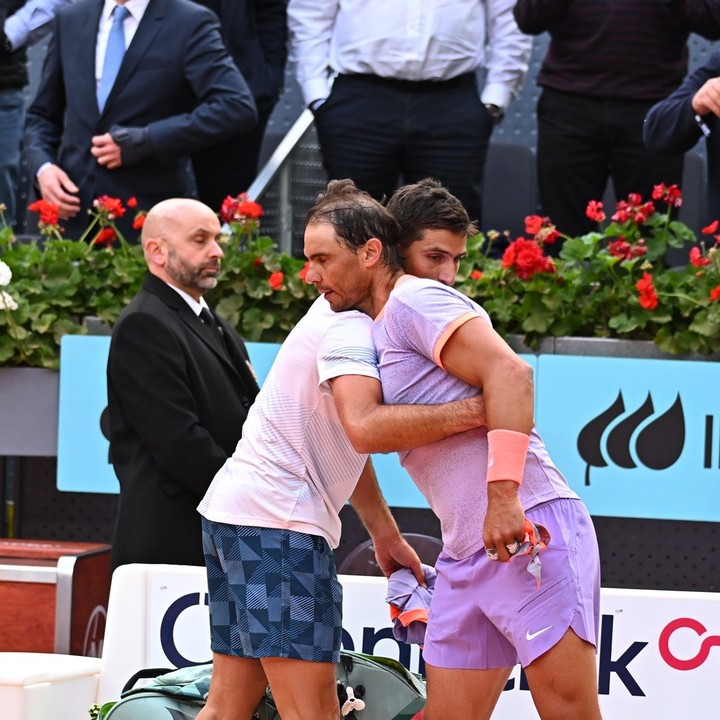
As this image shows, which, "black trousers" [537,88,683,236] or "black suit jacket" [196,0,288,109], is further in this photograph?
"black suit jacket" [196,0,288,109]

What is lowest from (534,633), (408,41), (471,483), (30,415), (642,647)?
(642,647)

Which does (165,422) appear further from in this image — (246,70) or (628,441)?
(246,70)

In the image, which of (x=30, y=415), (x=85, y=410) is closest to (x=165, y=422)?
(x=85, y=410)

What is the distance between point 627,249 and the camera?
4699mm

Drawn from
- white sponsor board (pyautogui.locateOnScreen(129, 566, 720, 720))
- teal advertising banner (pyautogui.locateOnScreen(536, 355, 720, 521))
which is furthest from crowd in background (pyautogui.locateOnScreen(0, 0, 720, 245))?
white sponsor board (pyautogui.locateOnScreen(129, 566, 720, 720))

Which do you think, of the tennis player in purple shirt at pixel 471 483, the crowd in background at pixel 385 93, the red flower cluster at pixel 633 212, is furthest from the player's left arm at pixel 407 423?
the crowd in background at pixel 385 93

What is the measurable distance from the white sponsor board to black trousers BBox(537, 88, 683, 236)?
2331mm

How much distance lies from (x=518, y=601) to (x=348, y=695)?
664 mm

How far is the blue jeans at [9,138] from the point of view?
6156mm

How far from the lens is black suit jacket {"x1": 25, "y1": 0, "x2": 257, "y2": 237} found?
211 inches

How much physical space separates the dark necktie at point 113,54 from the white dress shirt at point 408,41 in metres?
0.80

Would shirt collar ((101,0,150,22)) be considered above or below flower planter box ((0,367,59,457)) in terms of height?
above

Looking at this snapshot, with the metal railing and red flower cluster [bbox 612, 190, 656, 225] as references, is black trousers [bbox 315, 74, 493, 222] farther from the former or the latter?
red flower cluster [bbox 612, 190, 656, 225]

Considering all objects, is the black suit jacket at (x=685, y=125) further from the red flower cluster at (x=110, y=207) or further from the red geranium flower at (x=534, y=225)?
the red flower cluster at (x=110, y=207)
